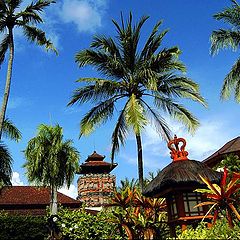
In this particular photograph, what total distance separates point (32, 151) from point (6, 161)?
9191mm

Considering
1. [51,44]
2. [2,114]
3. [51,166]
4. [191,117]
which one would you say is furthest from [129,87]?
[51,166]

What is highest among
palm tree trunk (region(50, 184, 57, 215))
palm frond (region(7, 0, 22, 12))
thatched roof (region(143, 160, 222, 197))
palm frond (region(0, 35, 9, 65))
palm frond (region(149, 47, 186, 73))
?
palm frond (region(7, 0, 22, 12))

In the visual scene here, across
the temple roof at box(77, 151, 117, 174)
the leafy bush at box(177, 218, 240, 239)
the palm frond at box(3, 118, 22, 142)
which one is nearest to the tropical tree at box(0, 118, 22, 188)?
the palm frond at box(3, 118, 22, 142)

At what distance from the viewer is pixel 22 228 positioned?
18.3m

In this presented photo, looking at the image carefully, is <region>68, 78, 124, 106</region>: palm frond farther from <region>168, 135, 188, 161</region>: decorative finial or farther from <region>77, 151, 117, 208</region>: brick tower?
<region>77, 151, 117, 208</region>: brick tower

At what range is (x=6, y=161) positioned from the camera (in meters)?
→ 22.4

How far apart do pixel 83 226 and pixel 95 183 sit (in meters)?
27.0

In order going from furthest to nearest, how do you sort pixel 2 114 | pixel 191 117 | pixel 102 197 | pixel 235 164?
1. pixel 102 197
2. pixel 235 164
3. pixel 191 117
4. pixel 2 114

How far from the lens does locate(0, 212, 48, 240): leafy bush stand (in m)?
17.9

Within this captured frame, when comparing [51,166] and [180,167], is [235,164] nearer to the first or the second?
[180,167]

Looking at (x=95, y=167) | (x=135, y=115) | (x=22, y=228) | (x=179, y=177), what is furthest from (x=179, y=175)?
(x=95, y=167)

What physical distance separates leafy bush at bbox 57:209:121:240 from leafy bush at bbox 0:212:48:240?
101cm

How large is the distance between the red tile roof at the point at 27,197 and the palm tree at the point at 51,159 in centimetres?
361

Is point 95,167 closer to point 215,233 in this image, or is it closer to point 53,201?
point 53,201
